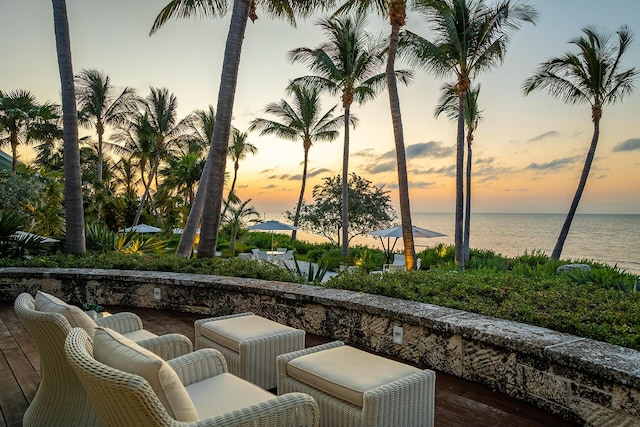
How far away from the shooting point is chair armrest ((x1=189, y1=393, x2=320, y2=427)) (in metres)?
1.69

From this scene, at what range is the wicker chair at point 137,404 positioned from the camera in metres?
1.47

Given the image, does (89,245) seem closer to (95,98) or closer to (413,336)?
(413,336)

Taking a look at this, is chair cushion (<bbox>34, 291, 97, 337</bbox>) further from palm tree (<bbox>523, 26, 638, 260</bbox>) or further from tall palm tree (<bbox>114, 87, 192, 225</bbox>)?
tall palm tree (<bbox>114, 87, 192, 225</bbox>)

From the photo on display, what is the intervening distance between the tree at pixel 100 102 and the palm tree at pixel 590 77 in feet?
65.3

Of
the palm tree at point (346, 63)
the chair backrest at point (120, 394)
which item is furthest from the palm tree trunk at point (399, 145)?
the chair backrest at point (120, 394)

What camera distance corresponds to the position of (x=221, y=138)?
250 inches

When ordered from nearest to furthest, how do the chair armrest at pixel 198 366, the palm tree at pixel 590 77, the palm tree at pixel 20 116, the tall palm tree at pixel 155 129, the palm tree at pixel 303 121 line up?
the chair armrest at pixel 198 366, the palm tree at pixel 590 77, the palm tree at pixel 20 116, the palm tree at pixel 303 121, the tall palm tree at pixel 155 129

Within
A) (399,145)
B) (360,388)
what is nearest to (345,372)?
(360,388)

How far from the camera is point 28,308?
87.5 inches

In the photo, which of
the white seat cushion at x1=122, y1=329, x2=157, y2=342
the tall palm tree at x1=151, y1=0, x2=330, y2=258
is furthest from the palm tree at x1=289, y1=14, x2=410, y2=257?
the white seat cushion at x1=122, y1=329, x2=157, y2=342

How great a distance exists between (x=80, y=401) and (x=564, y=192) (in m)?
30.3

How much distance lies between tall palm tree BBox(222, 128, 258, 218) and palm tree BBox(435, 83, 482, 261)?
12953mm

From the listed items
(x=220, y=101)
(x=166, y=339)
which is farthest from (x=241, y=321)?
(x=220, y=101)

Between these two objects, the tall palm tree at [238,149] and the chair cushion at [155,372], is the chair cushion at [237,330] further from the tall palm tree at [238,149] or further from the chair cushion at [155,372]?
the tall palm tree at [238,149]
